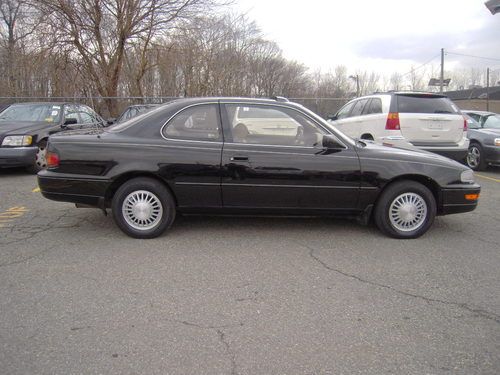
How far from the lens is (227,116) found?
4750mm

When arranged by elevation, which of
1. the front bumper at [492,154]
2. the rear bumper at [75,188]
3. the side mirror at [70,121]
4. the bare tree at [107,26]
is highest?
the bare tree at [107,26]

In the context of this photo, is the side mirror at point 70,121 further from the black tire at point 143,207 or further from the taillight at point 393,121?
→ the taillight at point 393,121

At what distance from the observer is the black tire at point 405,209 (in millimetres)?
4777

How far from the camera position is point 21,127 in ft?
28.2

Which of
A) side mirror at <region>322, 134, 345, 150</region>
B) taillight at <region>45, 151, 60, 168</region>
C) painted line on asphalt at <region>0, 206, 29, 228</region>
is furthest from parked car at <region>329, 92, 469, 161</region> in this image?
painted line on asphalt at <region>0, 206, 29, 228</region>

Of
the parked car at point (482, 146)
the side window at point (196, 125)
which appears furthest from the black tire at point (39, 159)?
the parked car at point (482, 146)

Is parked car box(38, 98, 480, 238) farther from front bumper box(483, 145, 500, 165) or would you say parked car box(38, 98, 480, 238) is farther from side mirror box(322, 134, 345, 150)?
front bumper box(483, 145, 500, 165)

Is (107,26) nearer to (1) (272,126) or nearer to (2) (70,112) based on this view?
(2) (70,112)

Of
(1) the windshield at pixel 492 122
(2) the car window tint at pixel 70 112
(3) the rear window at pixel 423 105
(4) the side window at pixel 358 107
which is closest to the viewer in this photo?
(3) the rear window at pixel 423 105

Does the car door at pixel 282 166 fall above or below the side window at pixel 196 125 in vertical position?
below

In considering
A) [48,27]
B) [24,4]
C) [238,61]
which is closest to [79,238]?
[48,27]

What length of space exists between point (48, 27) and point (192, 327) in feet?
58.5

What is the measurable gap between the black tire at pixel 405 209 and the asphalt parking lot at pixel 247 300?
0.15 m

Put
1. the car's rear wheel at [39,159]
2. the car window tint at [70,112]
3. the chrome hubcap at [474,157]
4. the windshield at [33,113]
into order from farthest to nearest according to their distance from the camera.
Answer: the chrome hubcap at [474,157], the car window tint at [70,112], the windshield at [33,113], the car's rear wheel at [39,159]
